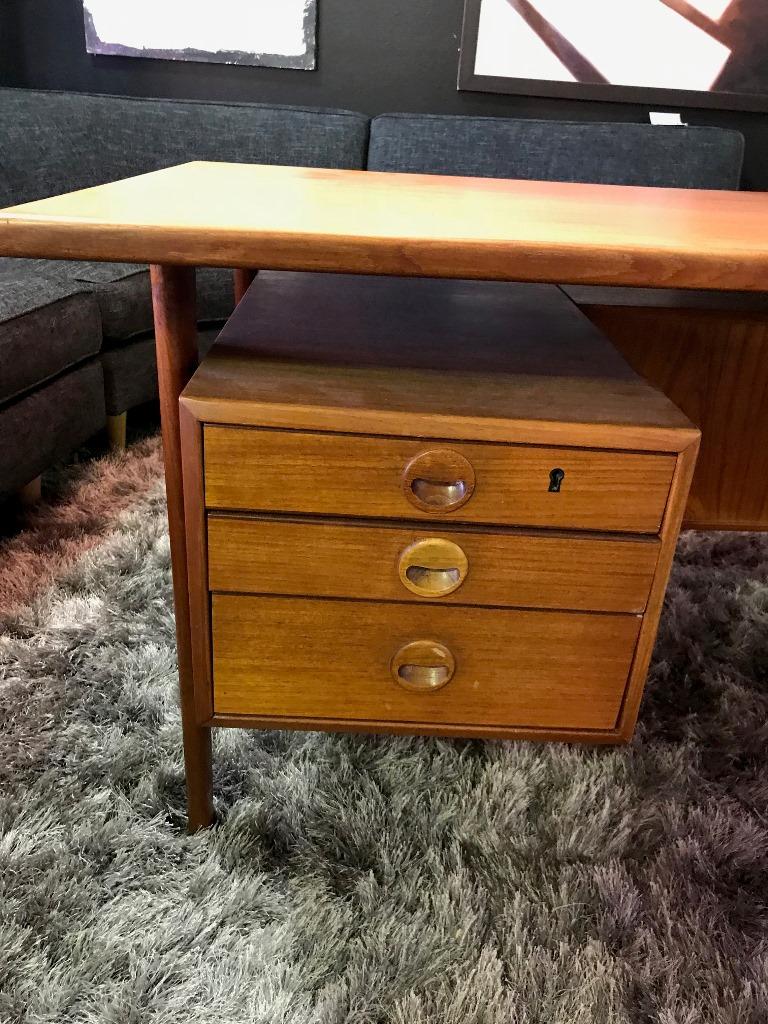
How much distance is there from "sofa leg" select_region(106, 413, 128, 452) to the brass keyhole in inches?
50.9

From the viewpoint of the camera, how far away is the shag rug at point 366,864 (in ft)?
2.21

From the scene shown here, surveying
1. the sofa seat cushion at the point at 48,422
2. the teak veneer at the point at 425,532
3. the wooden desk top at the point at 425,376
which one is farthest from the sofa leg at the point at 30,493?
the teak veneer at the point at 425,532

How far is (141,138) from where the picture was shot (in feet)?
6.51

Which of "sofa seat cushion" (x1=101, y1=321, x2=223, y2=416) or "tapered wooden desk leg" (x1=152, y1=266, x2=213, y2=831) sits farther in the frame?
Result: "sofa seat cushion" (x1=101, y1=321, x2=223, y2=416)

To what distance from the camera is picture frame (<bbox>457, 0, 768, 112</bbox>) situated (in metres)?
2.19

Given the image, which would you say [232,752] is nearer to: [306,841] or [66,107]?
[306,841]

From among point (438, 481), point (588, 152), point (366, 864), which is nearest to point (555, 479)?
point (438, 481)

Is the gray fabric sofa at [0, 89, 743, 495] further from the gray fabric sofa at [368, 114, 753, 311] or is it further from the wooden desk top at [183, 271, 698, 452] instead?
the wooden desk top at [183, 271, 698, 452]

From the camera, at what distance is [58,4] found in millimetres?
2246

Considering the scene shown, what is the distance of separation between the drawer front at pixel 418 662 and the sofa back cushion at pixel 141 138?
1654 mm

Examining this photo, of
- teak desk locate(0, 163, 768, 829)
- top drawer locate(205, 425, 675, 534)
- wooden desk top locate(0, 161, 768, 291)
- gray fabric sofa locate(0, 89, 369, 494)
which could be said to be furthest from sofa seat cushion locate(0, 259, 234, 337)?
top drawer locate(205, 425, 675, 534)

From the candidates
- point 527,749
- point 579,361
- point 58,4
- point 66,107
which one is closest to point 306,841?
point 527,749

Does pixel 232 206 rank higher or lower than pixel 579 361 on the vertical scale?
higher

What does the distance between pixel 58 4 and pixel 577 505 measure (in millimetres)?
2459
